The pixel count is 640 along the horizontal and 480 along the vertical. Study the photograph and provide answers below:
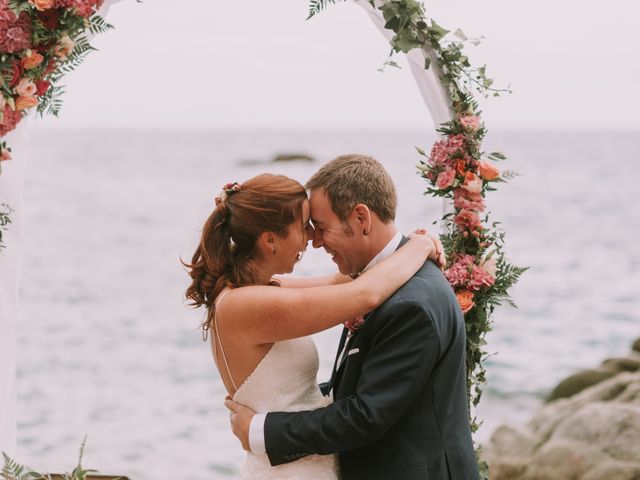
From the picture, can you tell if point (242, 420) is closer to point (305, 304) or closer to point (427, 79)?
point (305, 304)

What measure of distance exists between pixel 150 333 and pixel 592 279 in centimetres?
1262

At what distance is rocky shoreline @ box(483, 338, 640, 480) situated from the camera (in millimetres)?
7383

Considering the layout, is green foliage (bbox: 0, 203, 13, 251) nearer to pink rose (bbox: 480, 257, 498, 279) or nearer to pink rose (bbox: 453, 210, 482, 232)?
pink rose (bbox: 453, 210, 482, 232)

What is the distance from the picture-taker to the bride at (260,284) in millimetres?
2840

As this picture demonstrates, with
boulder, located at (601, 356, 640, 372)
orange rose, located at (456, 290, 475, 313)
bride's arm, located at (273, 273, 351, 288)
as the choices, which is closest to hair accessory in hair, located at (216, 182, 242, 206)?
bride's arm, located at (273, 273, 351, 288)

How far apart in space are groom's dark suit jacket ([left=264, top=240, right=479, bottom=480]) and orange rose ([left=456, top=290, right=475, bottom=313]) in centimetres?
57

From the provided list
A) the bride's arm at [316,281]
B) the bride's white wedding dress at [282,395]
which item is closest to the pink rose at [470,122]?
the bride's arm at [316,281]

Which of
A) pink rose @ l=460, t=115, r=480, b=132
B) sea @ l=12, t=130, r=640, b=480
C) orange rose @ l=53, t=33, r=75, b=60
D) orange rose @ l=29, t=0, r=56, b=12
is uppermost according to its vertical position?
orange rose @ l=29, t=0, r=56, b=12

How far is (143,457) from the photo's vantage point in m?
14.0

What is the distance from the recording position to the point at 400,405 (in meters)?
2.67

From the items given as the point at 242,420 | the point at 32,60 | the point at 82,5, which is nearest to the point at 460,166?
the point at 242,420

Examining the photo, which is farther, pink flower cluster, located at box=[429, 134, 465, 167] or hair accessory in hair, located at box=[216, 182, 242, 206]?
pink flower cluster, located at box=[429, 134, 465, 167]

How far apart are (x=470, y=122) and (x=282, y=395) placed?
1403 millimetres

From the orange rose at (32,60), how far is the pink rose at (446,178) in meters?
1.67
